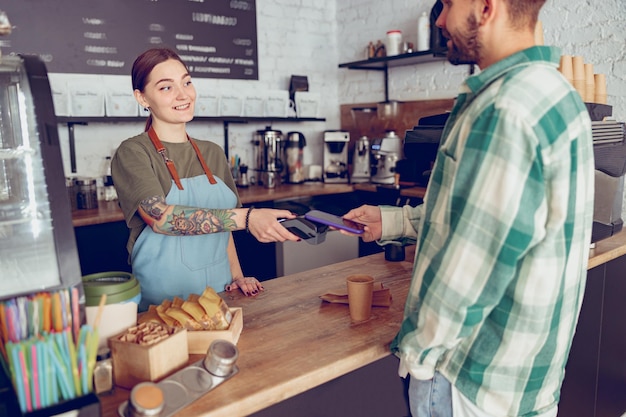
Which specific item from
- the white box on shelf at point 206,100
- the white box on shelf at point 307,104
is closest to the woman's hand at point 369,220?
the white box on shelf at point 206,100

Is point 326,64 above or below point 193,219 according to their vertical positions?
above

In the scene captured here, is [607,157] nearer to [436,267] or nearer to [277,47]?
[436,267]

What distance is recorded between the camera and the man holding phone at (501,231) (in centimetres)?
97

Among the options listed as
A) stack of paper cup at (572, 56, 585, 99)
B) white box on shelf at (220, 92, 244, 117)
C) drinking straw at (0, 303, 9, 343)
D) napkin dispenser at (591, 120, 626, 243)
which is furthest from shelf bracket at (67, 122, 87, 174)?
napkin dispenser at (591, 120, 626, 243)

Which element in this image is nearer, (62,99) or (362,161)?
(62,99)

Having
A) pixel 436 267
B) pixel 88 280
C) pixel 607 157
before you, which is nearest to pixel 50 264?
pixel 88 280

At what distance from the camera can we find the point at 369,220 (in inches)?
65.1

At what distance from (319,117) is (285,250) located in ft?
5.13

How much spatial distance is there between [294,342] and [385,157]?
285cm

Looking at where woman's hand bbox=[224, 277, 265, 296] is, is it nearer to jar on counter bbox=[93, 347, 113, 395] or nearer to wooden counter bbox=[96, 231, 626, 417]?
wooden counter bbox=[96, 231, 626, 417]

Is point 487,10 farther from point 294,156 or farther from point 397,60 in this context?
point 294,156

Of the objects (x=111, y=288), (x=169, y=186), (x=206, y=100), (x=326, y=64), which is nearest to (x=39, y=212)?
(x=111, y=288)

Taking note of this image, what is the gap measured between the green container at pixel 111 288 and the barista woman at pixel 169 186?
1.55 feet

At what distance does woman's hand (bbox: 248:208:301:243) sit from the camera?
1.60 meters
